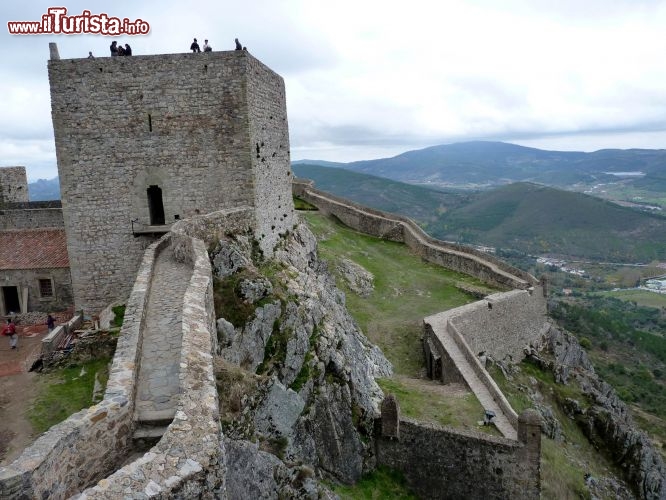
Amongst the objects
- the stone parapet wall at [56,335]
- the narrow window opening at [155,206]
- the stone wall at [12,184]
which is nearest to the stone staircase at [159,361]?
the stone parapet wall at [56,335]

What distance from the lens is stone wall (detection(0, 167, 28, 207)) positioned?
101 feet

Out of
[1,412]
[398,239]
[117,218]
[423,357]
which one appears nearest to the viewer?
[1,412]

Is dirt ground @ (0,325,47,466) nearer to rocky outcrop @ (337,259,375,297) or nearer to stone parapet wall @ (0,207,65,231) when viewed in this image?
stone parapet wall @ (0,207,65,231)

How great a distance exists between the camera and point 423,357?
21.0m

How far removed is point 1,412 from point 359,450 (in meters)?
8.26

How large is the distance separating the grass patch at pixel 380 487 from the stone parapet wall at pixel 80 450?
7557 millimetres

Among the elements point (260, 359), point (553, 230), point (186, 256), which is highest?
point (186, 256)

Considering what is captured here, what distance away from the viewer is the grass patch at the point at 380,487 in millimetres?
12584

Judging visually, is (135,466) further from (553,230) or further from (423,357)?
(553,230)

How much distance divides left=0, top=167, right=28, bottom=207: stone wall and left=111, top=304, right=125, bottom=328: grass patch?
22523mm

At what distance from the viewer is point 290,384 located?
37.8ft

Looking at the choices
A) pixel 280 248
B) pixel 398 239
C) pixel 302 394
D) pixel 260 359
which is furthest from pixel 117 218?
pixel 398 239

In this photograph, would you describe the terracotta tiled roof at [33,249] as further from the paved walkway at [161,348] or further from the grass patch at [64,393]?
the grass patch at [64,393]

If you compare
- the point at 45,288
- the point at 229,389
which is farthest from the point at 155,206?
the point at 229,389
